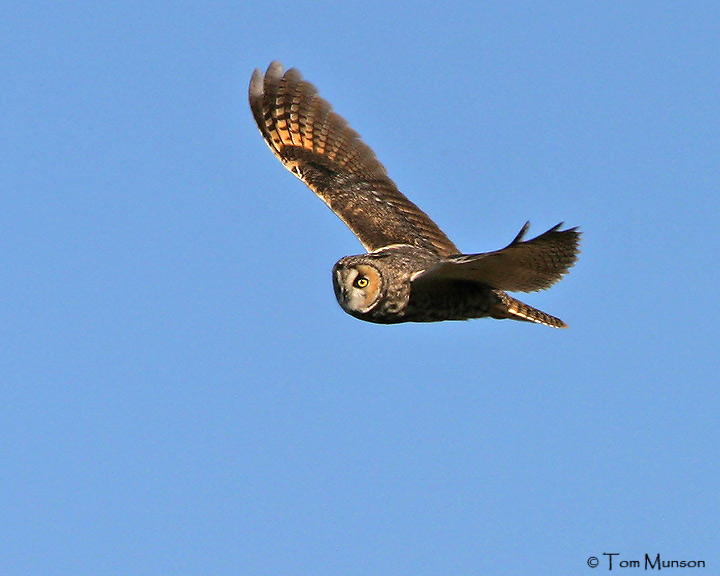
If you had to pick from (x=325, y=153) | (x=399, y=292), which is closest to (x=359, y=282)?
(x=399, y=292)

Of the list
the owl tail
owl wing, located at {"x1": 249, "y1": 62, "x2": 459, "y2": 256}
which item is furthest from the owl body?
owl wing, located at {"x1": 249, "y1": 62, "x2": 459, "y2": 256}

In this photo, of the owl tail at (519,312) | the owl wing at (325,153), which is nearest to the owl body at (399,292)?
the owl tail at (519,312)

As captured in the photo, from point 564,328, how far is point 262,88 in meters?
4.50

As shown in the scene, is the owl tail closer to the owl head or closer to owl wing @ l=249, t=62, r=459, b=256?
owl wing @ l=249, t=62, r=459, b=256

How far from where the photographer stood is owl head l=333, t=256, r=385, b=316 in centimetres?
1011

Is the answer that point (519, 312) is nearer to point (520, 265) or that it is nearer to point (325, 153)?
point (520, 265)

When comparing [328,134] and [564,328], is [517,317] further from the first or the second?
[328,134]

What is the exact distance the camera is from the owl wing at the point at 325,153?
12.5m

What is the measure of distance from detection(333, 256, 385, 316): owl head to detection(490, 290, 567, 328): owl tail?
1.49 meters

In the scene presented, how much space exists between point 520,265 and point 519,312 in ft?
5.37

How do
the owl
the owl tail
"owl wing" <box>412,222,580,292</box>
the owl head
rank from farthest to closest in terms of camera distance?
the owl tail → the owl head → the owl → "owl wing" <box>412,222,580,292</box>

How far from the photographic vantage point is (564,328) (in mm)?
11906

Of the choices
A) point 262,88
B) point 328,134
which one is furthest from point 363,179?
point 262,88

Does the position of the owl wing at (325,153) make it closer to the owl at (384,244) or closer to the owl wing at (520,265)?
the owl at (384,244)
